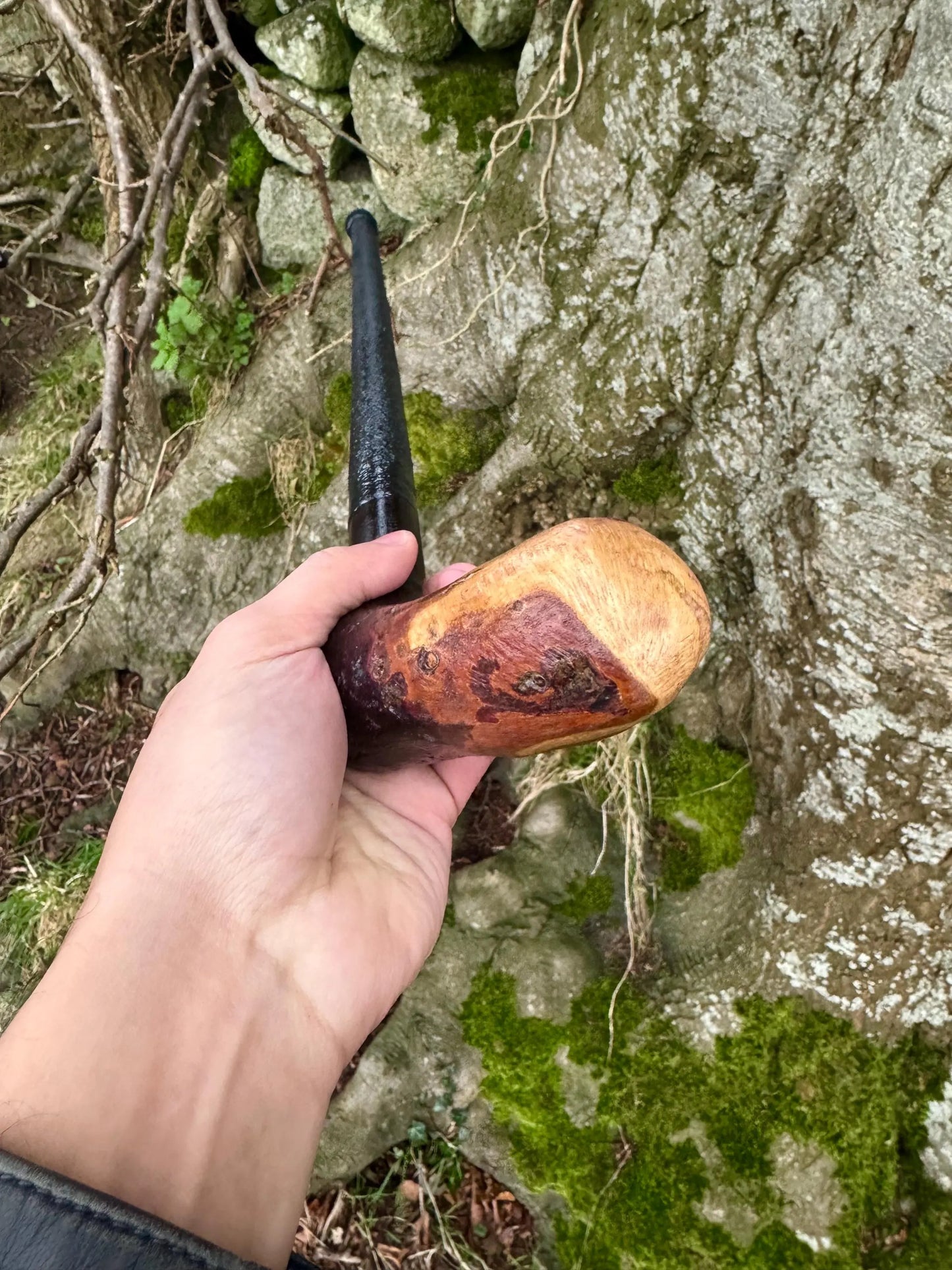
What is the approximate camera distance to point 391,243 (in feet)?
10.7

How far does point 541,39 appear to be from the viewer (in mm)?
2340

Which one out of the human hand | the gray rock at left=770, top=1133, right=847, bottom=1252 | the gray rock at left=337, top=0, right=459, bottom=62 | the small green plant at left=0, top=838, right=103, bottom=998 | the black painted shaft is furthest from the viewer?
the small green plant at left=0, top=838, right=103, bottom=998

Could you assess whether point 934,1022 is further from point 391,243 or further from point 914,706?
point 391,243

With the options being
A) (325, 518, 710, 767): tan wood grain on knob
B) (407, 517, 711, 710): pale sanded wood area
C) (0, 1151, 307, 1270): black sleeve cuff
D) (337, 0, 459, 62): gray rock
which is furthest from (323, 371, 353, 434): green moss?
(0, 1151, 307, 1270): black sleeve cuff

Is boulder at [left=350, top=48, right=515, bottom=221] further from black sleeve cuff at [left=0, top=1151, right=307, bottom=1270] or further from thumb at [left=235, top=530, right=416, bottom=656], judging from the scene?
black sleeve cuff at [left=0, top=1151, right=307, bottom=1270]

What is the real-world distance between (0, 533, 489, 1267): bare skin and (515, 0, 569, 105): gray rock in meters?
1.63

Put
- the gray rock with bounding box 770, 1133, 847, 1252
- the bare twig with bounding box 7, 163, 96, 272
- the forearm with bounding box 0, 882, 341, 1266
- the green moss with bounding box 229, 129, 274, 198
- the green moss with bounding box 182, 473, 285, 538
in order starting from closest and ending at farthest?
1. the forearm with bounding box 0, 882, 341, 1266
2. the gray rock with bounding box 770, 1133, 847, 1252
3. the bare twig with bounding box 7, 163, 96, 272
4. the green moss with bounding box 182, 473, 285, 538
5. the green moss with bounding box 229, 129, 274, 198

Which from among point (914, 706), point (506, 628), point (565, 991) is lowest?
point (565, 991)

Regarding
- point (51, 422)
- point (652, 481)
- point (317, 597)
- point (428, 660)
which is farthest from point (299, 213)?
point (428, 660)

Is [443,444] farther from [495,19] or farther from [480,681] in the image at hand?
[480,681]

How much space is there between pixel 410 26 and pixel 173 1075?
309cm

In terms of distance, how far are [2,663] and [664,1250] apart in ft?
7.76

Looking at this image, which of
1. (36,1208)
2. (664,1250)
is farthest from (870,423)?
(664,1250)

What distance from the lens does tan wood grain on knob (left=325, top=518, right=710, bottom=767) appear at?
1.14 metres
